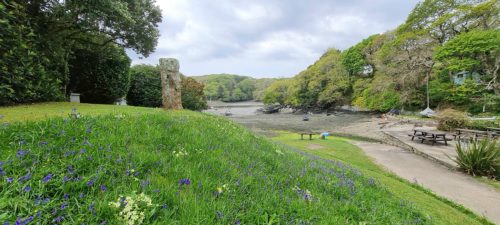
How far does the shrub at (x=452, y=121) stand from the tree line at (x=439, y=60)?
11.9m

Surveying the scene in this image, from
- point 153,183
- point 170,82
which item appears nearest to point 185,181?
point 153,183

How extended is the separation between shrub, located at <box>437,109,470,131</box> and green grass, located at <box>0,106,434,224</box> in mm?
24394

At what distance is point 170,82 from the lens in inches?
512

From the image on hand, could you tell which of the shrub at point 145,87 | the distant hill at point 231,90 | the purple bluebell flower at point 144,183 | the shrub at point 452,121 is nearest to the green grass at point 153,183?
the purple bluebell flower at point 144,183

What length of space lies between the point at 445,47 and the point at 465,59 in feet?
10.7

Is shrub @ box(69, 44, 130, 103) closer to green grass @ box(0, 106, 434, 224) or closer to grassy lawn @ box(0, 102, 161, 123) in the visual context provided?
grassy lawn @ box(0, 102, 161, 123)

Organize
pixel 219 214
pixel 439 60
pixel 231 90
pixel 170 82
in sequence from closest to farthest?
pixel 219 214, pixel 170 82, pixel 439 60, pixel 231 90

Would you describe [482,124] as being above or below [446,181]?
above

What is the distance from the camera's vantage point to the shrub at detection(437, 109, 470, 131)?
68.5 feet

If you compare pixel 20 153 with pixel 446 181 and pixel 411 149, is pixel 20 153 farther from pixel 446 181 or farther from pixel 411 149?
pixel 411 149

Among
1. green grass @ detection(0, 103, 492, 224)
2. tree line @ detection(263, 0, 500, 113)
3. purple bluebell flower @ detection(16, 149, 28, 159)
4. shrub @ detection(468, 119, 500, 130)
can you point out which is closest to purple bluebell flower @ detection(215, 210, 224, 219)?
green grass @ detection(0, 103, 492, 224)

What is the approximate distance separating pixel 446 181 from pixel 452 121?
56.5 feet

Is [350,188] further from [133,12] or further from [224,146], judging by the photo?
[133,12]

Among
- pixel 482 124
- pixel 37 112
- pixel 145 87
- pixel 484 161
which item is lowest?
pixel 484 161
